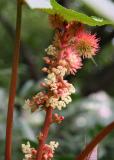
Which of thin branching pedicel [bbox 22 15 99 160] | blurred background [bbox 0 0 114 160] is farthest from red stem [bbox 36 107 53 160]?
blurred background [bbox 0 0 114 160]

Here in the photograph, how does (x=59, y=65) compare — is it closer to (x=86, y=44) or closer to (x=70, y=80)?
(x=86, y=44)

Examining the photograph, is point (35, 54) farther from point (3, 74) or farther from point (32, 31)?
point (3, 74)

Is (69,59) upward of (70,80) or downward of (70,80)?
downward

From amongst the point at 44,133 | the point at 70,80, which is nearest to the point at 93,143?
the point at 44,133

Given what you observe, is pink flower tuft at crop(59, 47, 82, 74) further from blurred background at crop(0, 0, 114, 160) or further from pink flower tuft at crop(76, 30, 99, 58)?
blurred background at crop(0, 0, 114, 160)

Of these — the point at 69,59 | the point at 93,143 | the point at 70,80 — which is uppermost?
the point at 70,80
